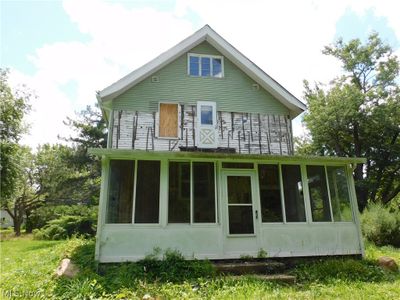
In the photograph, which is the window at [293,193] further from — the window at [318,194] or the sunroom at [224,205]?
the window at [318,194]

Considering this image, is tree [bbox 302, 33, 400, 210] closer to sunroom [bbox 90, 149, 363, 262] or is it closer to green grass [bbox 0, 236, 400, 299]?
sunroom [bbox 90, 149, 363, 262]

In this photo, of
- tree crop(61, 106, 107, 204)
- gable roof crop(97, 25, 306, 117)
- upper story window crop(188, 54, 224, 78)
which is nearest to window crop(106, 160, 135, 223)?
gable roof crop(97, 25, 306, 117)

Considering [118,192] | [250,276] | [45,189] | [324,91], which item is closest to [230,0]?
[118,192]

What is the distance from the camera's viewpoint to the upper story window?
1152 centimetres

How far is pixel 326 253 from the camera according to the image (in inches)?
307

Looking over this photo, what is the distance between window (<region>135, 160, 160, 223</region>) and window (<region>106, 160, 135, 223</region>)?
19 centimetres

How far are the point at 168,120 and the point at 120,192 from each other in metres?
4.21

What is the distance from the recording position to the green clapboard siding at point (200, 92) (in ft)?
35.5

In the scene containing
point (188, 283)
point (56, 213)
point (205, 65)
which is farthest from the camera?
point (56, 213)

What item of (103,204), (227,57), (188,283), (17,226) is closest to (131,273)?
(188,283)

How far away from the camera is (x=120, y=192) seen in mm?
7387

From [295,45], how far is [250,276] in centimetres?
822

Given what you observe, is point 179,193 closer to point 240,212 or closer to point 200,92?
point 240,212

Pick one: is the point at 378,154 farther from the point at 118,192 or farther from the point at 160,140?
the point at 118,192
